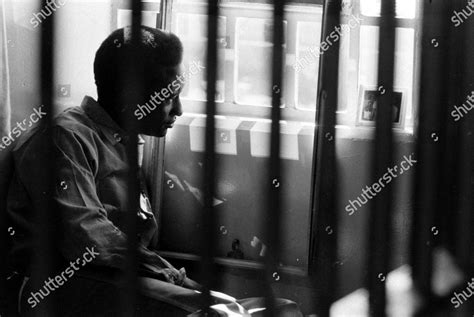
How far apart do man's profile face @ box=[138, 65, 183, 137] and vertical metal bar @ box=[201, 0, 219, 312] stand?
0.16m

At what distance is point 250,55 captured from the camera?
1.93m

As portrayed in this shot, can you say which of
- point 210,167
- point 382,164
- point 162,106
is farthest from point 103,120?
point 382,164

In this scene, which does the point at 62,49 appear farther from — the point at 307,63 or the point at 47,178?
the point at 307,63

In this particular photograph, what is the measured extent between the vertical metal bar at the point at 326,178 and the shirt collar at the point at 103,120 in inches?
18.7

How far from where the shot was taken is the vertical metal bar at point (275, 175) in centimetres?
133

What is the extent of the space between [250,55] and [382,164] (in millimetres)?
650

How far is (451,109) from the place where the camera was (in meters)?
1.50

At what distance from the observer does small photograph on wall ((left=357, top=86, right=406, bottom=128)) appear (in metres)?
1.57

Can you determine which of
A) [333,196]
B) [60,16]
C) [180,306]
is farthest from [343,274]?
[60,16]

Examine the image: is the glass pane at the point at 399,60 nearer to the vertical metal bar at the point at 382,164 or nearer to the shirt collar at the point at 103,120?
the vertical metal bar at the point at 382,164

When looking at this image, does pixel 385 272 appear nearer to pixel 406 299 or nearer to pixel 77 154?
pixel 406 299

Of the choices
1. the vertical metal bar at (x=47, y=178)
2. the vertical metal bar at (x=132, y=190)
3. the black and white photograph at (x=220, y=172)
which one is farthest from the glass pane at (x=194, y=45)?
the vertical metal bar at (x=47, y=178)

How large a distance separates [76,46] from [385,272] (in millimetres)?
955

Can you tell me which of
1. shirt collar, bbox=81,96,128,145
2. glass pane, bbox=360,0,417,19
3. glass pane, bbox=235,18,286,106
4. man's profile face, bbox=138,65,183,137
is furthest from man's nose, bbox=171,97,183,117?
glass pane, bbox=360,0,417,19
